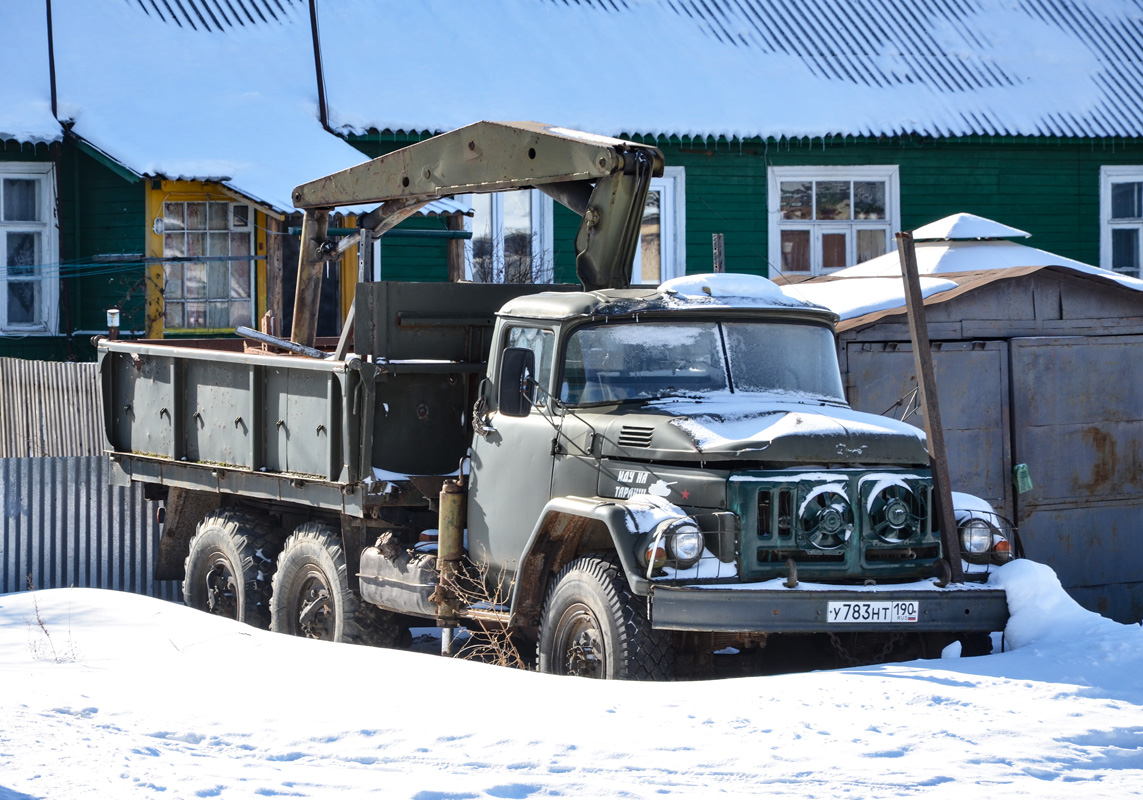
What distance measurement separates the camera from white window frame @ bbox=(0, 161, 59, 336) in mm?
17703

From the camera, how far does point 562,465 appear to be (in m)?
7.73

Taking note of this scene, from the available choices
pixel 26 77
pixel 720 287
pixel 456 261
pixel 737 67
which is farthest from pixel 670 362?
pixel 737 67

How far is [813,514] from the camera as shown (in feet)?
22.9

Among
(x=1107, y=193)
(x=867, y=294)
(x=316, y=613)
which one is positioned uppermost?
(x=1107, y=193)

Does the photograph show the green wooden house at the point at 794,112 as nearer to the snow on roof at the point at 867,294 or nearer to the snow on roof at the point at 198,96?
the snow on roof at the point at 198,96

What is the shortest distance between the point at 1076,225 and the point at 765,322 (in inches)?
596

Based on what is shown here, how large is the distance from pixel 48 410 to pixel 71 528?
3.48 ft

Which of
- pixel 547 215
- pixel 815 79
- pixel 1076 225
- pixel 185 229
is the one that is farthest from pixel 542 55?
pixel 1076 225

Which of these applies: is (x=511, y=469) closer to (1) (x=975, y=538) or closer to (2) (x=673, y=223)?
(1) (x=975, y=538)

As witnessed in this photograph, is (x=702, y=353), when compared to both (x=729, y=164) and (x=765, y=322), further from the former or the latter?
(x=729, y=164)

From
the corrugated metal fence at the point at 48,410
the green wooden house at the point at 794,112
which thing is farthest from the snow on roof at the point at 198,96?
the corrugated metal fence at the point at 48,410

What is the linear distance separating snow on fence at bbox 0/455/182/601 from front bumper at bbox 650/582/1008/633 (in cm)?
661

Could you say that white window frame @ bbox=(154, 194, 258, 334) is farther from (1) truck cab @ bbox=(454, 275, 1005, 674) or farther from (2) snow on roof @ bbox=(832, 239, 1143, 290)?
(1) truck cab @ bbox=(454, 275, 1005, 674)

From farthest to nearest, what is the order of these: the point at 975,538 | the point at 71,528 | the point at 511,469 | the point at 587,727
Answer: the point at 71,528
the point at 511,469
the point at 975,538
the point at 587,727
